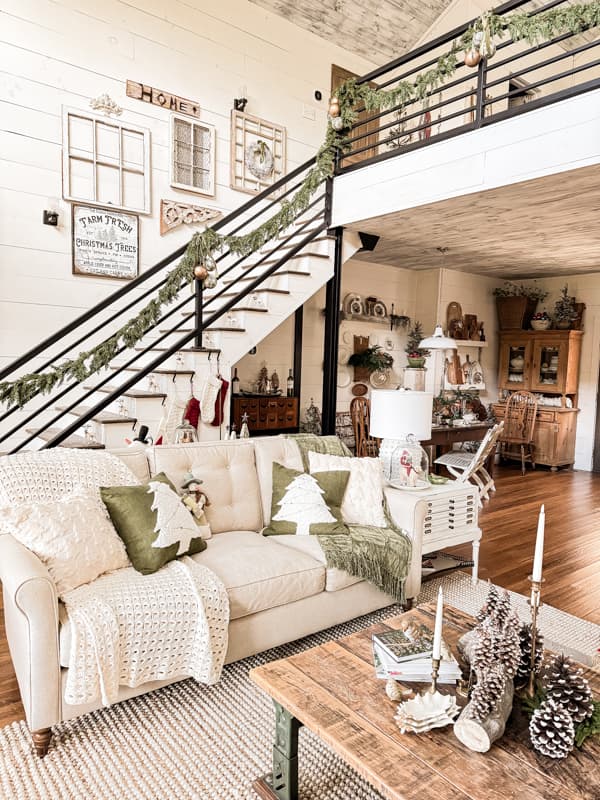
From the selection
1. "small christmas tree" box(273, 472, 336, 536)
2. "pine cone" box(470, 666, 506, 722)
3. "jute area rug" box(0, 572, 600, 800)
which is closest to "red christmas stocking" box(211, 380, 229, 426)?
"small christmas tree" box(273, 472, 336, 536)

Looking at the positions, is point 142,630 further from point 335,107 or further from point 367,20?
point 367,20

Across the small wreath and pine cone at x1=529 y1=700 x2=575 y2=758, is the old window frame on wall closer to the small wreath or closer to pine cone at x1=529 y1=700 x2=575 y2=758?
the small wreath

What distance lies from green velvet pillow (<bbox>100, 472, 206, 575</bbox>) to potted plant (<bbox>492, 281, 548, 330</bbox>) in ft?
22.9

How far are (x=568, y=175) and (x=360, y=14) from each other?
4318 mm

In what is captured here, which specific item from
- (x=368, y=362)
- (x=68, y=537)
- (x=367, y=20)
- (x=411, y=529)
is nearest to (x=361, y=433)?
(x=368, y=362)

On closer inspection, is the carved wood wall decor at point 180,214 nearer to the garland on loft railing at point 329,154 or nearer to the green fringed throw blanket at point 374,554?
the garland on loft railing at point 329,154

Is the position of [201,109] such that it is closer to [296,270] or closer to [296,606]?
[296,270]

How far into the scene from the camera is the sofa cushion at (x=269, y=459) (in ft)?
10.5

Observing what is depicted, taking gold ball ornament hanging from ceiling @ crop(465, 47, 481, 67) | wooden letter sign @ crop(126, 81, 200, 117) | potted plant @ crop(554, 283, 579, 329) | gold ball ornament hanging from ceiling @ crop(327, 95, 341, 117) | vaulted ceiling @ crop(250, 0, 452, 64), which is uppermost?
vaulted ceiling @ crop(250, 0, 452, 64)

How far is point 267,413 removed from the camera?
5727 mm

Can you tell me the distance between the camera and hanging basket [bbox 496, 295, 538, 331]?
8.19m

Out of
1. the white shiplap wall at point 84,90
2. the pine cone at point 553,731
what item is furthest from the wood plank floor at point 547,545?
the white shiplap wall at point 84,90

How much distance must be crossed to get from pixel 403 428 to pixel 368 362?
3.69m

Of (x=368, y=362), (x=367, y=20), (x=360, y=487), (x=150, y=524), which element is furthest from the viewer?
(x=368, y=362)
